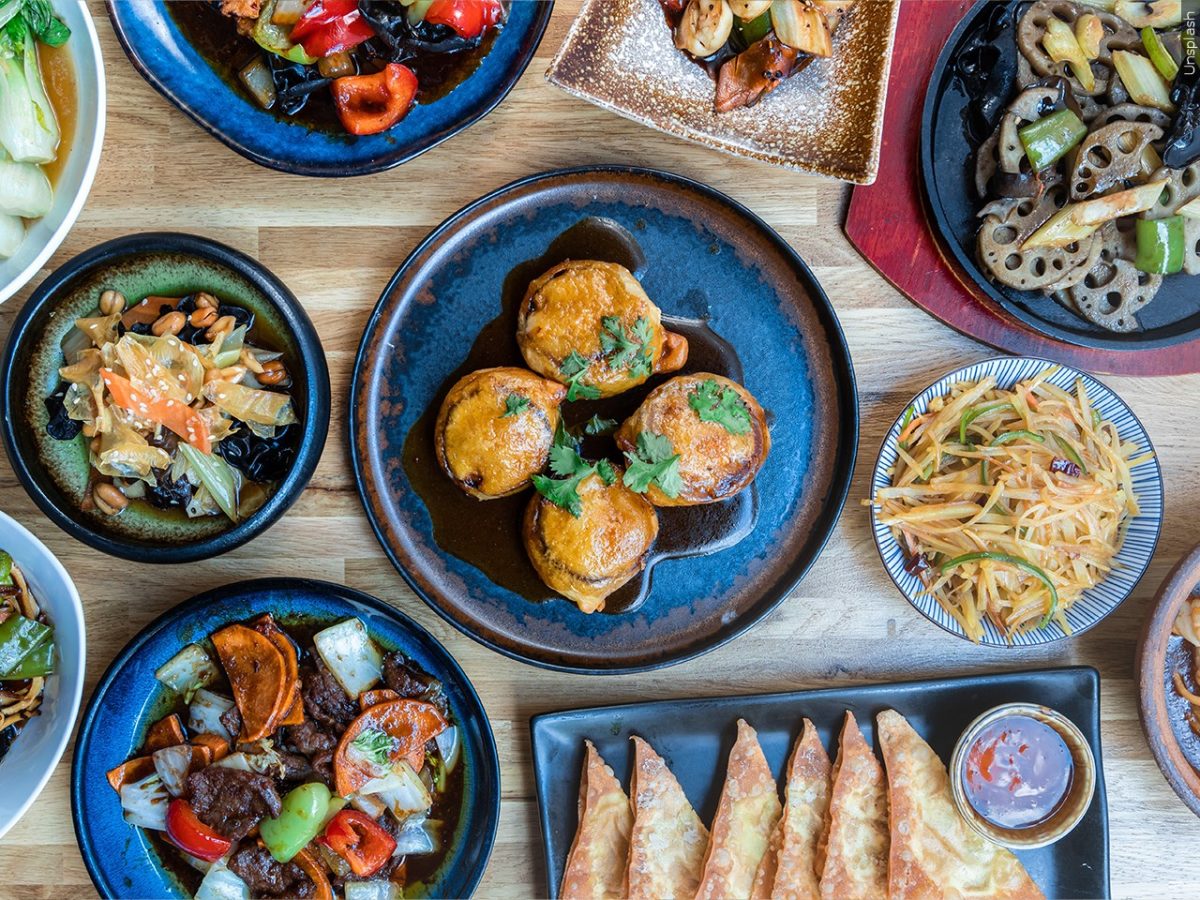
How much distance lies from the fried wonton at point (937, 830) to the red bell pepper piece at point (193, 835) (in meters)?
2.20

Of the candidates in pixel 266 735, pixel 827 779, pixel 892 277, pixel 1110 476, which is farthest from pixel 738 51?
pixel 266 735

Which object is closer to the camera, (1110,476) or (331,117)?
(331,117)

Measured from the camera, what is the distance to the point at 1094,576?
292 centimetres

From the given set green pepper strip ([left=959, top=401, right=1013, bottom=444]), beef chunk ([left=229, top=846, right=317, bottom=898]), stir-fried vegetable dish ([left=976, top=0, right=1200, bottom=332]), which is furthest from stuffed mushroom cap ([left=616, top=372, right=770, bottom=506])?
beef chunk ([left=229, top=846, right=317, bottom=898])

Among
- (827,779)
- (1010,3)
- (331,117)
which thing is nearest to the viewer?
(331,117)

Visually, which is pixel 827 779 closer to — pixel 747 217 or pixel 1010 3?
pixel 747 217

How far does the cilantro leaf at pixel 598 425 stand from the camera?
2832 mm

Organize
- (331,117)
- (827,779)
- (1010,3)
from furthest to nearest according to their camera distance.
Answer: (827,779)
(1010,3)
(331,117)

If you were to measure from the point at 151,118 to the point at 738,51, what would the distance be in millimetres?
1947

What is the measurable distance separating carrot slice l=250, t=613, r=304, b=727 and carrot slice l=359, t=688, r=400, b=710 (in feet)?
0.65

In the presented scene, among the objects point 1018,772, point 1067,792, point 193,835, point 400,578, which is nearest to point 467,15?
point 400,578

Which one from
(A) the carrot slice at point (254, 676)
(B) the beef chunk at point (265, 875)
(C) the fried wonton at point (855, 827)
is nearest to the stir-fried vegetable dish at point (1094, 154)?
(C) the fried wonton at point (855, 827)

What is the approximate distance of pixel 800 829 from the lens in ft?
9.73

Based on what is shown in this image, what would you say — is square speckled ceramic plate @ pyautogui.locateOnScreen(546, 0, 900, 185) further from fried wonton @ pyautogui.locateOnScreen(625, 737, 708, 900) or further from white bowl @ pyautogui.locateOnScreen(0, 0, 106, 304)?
fried wonton @ pyautogui.locateOnScreen(625, 737, 708, 900)
